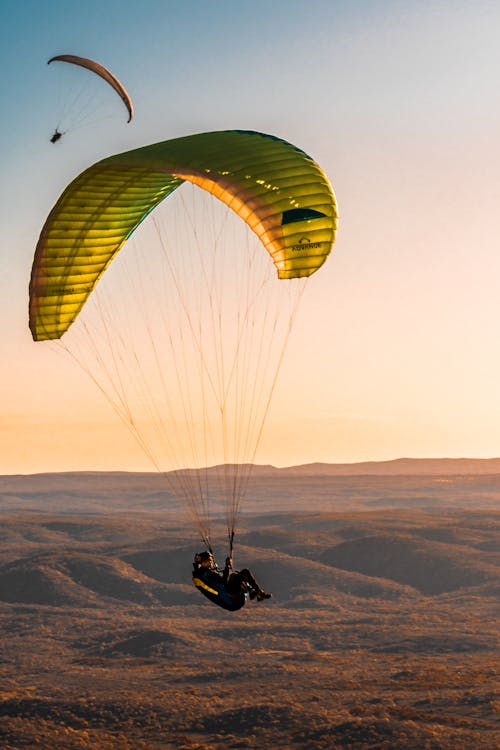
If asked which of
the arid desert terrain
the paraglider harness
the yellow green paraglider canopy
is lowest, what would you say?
the arid desert terrain

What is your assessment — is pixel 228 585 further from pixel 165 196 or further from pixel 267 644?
pixel 267 644

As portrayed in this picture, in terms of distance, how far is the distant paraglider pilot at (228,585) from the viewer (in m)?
19.4

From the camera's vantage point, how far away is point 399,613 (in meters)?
78.9

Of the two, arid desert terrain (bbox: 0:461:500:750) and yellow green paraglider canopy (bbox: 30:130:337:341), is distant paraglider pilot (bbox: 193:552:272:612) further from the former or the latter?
arid desert terrain (bbox: 0:461:500:750)

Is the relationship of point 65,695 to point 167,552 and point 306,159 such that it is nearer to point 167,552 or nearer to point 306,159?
point 306,159

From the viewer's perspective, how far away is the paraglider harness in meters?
19.5

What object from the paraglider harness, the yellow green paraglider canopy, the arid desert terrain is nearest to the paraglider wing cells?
the yellow green paraglider canopy

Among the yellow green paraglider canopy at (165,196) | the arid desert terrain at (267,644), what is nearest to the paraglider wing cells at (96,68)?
the yellow green paraglider canopy at (165,196)

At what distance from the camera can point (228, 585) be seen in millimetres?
19625

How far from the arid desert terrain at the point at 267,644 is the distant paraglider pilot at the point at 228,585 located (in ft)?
73.9

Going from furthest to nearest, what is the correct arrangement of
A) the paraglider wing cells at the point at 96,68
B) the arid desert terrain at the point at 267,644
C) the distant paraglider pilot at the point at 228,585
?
the arid desert terrain at the point at 267,644 → the paraglider wing cells at the point at 96,68 → the distant paraglider pilot at the point at 228,585

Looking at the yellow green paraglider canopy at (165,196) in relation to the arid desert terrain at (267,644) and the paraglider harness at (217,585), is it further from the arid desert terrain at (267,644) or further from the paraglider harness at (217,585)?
the arid desert terrain at (267,644)

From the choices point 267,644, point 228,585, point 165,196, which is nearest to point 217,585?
point 228,585

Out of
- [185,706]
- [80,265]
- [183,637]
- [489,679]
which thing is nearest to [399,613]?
[183,637]
